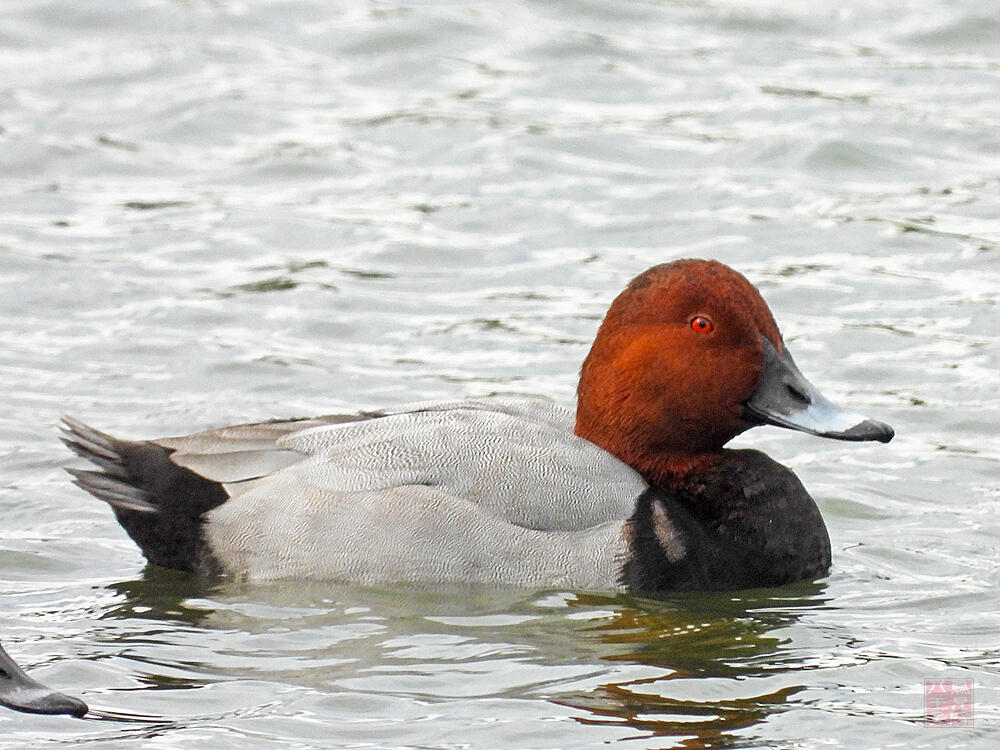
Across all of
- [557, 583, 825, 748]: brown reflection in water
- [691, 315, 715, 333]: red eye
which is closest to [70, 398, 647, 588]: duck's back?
[557, 583, 825, 748]: brown reflection in water

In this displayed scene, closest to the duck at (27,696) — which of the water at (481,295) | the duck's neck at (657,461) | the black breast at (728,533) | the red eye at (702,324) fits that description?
the water at (481,295)

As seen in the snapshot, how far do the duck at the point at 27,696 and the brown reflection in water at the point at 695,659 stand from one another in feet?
5.21

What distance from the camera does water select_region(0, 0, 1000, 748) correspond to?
571 cm

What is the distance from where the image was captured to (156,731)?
5.30m

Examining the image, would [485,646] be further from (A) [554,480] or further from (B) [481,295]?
(B) [481,295]

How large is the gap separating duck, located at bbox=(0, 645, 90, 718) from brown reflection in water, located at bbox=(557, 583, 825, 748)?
1.59 meters

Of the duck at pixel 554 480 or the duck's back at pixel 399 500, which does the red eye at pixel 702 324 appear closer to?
the duck at pixel 554 480

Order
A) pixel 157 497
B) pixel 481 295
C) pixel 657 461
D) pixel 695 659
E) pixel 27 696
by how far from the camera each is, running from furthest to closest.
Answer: pixel 481 295 → pixel 657 461 → pixel 157 497 → pixel 695 659 → pixel 27 696

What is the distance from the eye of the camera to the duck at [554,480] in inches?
251

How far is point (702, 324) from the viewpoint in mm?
6613

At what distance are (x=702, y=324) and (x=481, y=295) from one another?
11.0 ft

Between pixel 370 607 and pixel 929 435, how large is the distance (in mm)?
2991

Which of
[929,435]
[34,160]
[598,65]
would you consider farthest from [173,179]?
[929,435]

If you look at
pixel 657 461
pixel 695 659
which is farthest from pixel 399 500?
pixel 695 659
